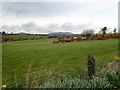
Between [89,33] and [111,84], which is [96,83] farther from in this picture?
[89,33]

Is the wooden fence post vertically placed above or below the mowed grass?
above

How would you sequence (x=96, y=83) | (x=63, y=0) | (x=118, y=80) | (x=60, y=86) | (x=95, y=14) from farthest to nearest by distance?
(x=95, y=14) < (x=63, y=0) < (x=118, y=80) < (x=96, y=83) < (x=60, y=86)

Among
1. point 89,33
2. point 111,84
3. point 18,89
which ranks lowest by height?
point 18,89

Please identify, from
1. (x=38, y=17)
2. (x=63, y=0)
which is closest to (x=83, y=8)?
(x=63, y=0)

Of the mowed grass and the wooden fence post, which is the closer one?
the wooden fence post

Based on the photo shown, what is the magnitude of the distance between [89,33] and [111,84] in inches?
899

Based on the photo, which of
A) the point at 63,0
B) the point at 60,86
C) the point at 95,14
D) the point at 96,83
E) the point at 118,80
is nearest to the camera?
the point at 60,86

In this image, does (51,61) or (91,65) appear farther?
(51,61)

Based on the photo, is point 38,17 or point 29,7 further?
point 38,17

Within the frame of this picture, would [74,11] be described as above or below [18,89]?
above

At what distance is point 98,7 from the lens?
806cm

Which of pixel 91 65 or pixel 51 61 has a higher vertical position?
pixel 91 65

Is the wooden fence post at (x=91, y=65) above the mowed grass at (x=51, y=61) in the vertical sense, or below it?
above

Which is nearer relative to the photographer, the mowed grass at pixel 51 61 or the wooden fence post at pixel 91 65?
the wooden fence post at pixel 91 65
